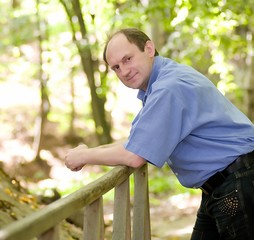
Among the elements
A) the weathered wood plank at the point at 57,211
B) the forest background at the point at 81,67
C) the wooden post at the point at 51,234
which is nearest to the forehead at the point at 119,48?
the weathered wood plank at the point at 57,211

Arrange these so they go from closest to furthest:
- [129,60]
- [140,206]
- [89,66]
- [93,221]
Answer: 1. [93,221]
2. [129,60]
3. [140,206]
4. [89,66]

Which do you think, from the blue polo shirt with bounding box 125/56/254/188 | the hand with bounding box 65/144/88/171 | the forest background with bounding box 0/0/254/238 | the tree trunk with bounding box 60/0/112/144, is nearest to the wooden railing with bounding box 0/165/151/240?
the hand with bounding box 65/144/88/171

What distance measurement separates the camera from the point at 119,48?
302 cm

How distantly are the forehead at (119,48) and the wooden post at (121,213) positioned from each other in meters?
0.71

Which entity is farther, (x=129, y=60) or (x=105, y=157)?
(x=129, y=60)

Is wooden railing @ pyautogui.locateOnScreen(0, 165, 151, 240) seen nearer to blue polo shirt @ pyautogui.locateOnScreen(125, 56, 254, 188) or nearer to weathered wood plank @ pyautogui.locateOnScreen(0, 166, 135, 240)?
weathered wood plank @ pyautogui.locateOnScreen(0, 166, 135, 240)

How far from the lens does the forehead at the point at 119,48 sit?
3020 mm

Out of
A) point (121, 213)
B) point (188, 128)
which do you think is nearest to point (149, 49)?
point (188, 128)

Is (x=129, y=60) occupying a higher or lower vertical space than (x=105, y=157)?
higher

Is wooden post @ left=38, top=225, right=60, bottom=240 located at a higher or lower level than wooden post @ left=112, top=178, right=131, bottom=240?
higher

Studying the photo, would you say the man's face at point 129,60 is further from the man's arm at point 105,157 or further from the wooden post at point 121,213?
the wooden post at point 121,213

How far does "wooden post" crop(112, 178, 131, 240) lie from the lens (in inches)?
116

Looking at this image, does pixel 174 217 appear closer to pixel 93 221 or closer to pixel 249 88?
pixel 249 88

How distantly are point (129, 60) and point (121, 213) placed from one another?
2.80ft
